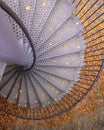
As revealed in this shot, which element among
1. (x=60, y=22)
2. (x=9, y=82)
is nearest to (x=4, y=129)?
(x=9, y=82)

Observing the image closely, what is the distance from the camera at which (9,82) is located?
6000mm

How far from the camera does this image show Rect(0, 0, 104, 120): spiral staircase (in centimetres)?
444

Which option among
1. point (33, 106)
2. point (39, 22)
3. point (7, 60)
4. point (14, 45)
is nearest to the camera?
point (14, 45)

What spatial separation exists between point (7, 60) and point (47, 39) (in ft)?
3.92

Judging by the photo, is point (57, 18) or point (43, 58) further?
point (43, 58)

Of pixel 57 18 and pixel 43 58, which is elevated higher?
pixel 57 18

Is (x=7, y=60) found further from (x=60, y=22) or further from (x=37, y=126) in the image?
(x=37, y=126)

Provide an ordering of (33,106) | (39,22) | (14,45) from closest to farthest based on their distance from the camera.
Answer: (14,45)
(39,22)
(33,106)

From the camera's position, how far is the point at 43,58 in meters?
5.34

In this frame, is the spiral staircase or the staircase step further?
the staircase step

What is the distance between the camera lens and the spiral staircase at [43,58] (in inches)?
175

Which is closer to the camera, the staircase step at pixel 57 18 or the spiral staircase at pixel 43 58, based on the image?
the spiral staircase at pixel 43 58

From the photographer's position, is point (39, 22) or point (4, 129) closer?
point (39, 22)

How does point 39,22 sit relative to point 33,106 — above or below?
above
